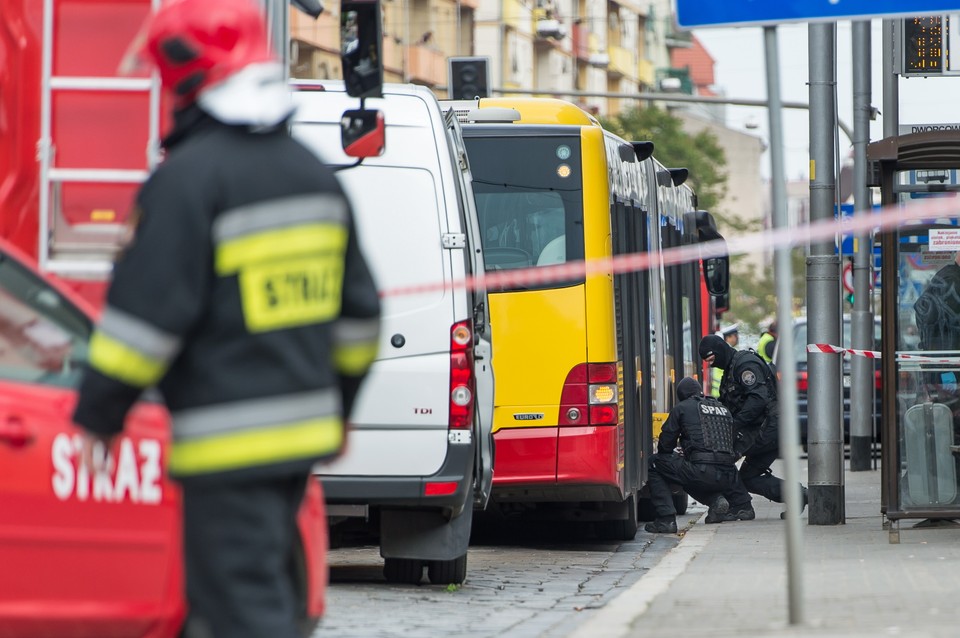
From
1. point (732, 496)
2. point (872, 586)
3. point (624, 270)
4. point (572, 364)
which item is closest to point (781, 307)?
point (872, 586)

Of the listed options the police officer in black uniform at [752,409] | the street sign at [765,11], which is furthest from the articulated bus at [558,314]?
the street sign at [765,11]

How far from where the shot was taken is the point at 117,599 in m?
5.21

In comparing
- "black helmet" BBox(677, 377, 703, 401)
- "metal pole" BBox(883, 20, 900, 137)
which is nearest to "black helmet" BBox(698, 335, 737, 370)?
"black helmet" BBox(677, 377, 703, 401)

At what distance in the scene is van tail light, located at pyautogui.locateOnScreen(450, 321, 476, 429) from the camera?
9.35 metres

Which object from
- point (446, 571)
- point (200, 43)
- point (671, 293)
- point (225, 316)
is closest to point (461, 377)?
point (446, 571)

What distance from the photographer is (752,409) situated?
16.4 meters

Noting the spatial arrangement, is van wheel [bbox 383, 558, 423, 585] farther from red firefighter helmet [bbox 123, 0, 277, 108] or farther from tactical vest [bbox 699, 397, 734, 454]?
red firefighter helmet [bbox 123, 0, 277, 108]

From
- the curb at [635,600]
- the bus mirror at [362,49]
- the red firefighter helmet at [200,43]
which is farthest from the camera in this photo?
the bus mirror at [362,49]

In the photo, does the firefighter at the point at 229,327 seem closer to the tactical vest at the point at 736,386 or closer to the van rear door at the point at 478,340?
the van rear door at the point at 478,340

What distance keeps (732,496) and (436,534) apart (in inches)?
234

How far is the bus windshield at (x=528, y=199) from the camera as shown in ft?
40.2

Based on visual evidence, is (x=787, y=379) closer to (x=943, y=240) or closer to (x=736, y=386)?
(x=943, y=240)

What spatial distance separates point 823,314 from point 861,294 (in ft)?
31.1

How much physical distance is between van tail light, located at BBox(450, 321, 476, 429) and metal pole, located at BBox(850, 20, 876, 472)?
12292 millimetres
